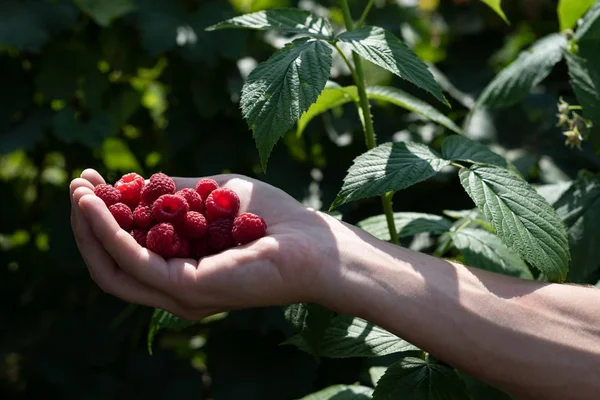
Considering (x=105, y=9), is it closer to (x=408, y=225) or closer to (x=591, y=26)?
(x=408, y=225)

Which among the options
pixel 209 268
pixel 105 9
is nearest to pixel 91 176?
pixel 209 268

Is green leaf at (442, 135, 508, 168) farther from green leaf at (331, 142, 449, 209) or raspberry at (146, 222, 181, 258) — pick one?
raspberry at (146, 222, 181, 258)

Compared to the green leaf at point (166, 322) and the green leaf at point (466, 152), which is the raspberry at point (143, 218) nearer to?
the green leaf at point (166, 322)

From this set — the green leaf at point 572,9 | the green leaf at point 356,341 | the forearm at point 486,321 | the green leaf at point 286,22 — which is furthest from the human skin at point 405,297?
the green leaf at point 572,9

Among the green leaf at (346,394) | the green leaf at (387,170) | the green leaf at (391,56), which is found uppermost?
the green leaf at (391,56)

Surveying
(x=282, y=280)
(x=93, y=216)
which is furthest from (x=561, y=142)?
(x=93, y=216)

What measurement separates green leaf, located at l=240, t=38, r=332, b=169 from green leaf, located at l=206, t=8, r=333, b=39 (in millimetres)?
69

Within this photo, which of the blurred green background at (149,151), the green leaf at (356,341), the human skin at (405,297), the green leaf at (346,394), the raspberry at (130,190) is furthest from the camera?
the blurred green background at (149,151)

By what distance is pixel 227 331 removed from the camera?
1.97m

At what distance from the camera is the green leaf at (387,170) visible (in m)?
1.10

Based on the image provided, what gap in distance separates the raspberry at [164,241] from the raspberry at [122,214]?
87 millimetres

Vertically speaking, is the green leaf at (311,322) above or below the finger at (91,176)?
below

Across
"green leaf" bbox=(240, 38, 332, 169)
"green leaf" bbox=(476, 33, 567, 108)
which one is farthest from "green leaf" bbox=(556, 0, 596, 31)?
"green leaf" bbox=(240, 38, 332, 169)

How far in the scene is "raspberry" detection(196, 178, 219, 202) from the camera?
137cm
